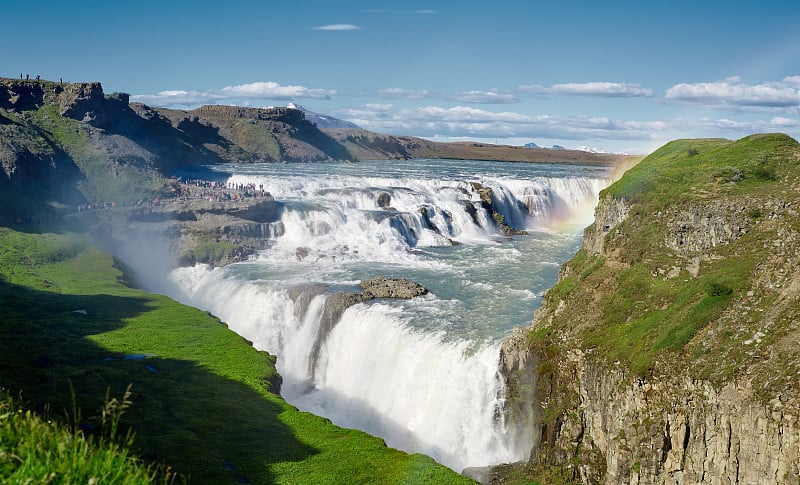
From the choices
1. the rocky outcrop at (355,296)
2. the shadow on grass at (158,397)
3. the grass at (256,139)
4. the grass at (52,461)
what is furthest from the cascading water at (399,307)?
the grass at (256,139)

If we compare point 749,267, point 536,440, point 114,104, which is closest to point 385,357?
point 536,440

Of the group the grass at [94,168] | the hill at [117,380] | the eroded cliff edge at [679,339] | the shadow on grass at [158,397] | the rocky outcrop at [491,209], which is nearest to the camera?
the hill at [117,380]

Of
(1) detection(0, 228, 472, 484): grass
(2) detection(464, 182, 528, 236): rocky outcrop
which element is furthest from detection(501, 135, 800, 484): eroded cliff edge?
(2) detection(464, 182, 528, 236): rocky outcrop

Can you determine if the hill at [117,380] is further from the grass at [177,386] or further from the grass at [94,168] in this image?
the grass at [94,168]

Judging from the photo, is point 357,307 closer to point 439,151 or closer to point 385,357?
point 385,357

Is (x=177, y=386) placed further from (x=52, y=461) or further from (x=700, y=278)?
(x=52, y=461)

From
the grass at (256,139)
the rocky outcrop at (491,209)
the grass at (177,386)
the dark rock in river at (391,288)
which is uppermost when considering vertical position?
the grass at (256,139)
